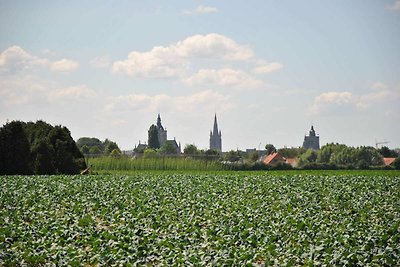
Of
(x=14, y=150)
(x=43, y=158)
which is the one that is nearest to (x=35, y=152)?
(x=43, y=158)

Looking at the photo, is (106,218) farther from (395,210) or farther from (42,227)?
(395,210)

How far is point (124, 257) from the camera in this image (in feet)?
43.3

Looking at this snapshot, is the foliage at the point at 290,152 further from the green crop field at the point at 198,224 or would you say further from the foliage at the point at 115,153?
the green crop field at the point at 198,224

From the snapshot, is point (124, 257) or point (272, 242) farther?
point (272, 242)

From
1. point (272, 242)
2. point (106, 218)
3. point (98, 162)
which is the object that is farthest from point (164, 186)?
point (98, 162)

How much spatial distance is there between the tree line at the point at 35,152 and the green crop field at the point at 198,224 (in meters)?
12.0

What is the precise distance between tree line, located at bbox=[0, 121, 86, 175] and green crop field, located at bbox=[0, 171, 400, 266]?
12.0m

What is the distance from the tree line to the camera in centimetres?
4347

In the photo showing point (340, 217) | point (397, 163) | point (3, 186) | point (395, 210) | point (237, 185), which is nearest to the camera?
point (340, 217)

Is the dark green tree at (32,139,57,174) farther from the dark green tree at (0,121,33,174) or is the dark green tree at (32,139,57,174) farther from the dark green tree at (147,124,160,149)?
the dark green tree at (147,124,160,149)

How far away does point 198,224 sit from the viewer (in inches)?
744

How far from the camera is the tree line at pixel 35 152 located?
1711 inches

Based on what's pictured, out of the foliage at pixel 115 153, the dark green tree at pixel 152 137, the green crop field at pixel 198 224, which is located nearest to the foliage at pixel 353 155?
the foliage at pixel 115 153

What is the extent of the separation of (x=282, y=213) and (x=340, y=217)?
1.89 m
